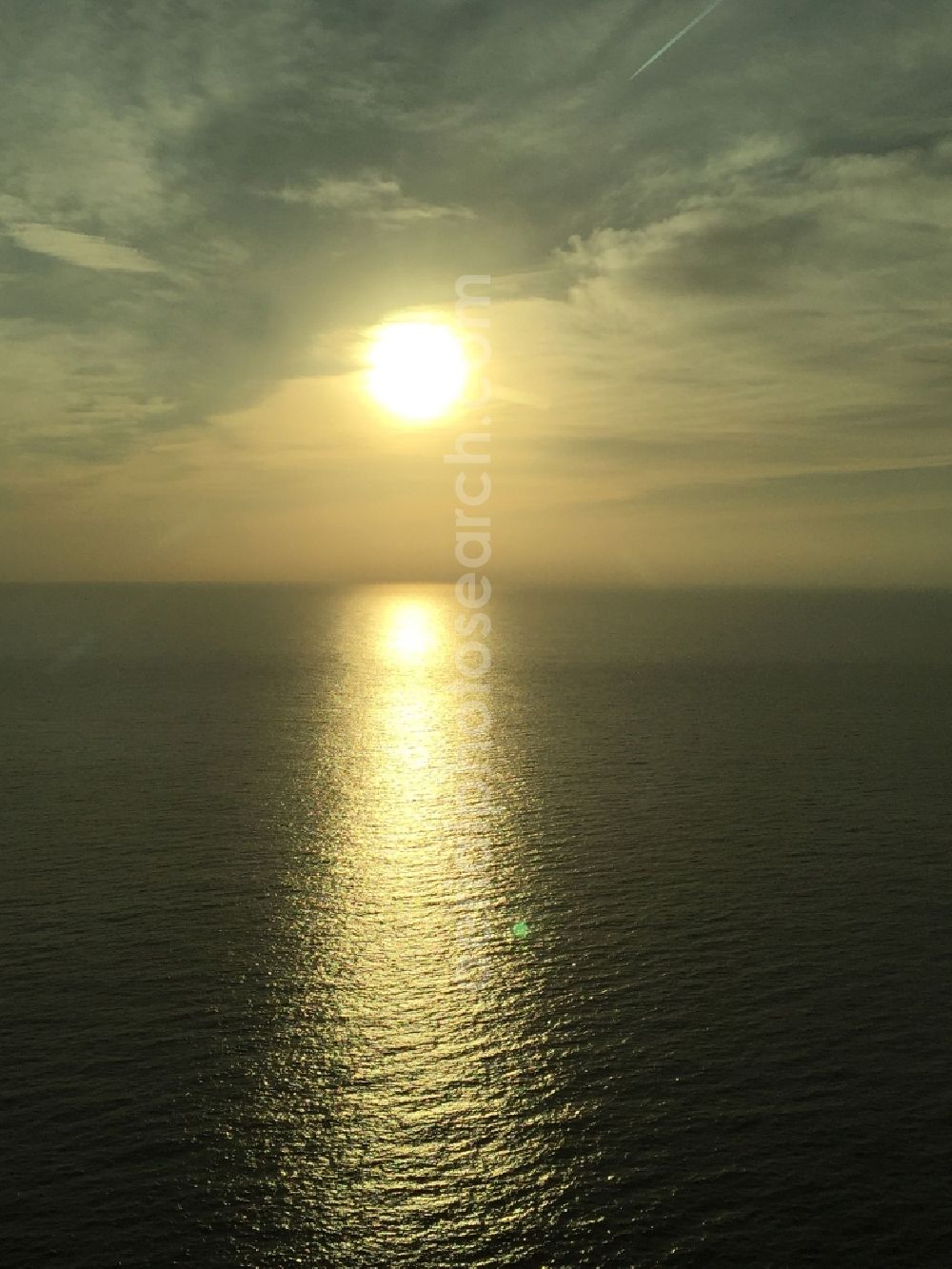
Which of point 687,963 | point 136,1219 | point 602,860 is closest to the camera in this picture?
point 136,1219

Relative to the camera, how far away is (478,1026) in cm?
6631

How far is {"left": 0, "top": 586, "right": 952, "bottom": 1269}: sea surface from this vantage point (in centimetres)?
4650

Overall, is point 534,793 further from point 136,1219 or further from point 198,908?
point 136,1219

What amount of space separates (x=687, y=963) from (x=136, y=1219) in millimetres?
→ 44167

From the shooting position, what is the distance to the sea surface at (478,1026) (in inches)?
1831

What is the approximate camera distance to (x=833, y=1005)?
6681 cm

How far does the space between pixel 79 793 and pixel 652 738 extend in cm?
9512

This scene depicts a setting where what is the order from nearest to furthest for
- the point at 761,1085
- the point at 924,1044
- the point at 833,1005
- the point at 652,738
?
the point at 761,1085 → the point at 924,1044 → the point at 833,1005 → the point at 652,738

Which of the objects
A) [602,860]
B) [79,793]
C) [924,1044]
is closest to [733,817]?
[602,860]

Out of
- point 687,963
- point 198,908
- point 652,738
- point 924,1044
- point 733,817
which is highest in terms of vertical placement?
point 652,738

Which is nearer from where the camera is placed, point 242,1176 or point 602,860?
point 242,1176

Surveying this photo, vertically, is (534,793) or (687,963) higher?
(534,793)

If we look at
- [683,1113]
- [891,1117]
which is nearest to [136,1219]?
[683,1113]

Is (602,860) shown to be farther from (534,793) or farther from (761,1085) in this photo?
(761,1085)
